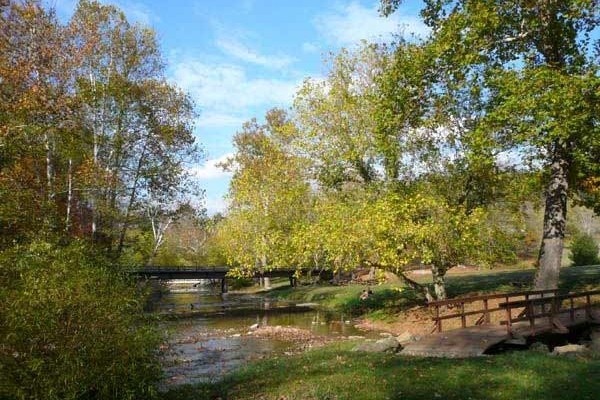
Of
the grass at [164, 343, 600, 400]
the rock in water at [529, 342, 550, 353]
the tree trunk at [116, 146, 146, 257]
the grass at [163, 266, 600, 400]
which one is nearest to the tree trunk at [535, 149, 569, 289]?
the rock in water at [529, 342, 550, 353]

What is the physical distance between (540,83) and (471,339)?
369 inches

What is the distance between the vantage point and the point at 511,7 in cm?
2067

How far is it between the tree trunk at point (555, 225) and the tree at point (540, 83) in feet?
0.12

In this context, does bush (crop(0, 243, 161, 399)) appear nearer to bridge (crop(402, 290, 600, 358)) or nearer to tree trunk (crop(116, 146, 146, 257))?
bridge (crop(402, 290, 600, 358))

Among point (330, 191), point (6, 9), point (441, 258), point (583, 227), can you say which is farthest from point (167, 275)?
point (583, 227)

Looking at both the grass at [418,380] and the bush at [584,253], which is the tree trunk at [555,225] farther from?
the bush at [584,253]

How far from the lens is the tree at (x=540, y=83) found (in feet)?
59.9

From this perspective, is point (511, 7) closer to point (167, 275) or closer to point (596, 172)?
point (596, 172)

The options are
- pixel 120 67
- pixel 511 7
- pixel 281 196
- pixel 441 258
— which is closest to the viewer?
pixel 511 7

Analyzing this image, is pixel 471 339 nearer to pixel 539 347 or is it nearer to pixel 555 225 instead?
pixel 539 347

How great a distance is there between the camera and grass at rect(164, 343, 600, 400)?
10797mm

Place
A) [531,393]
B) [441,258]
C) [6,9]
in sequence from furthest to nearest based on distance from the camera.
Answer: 1. [6,9]
2. [441,258]
3. [531,393]

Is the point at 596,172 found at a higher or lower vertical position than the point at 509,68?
lower

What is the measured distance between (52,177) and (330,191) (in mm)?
15979
